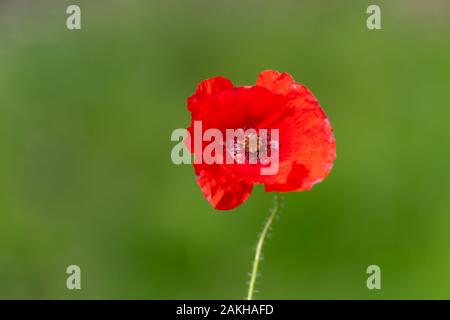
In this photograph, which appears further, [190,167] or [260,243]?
[190,167]

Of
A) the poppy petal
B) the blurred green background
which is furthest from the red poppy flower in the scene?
the blurred green background

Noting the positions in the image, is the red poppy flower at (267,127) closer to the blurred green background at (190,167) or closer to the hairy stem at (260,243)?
the hairy stem at (260,243)

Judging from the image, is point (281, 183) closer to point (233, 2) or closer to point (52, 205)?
point (52, 205)

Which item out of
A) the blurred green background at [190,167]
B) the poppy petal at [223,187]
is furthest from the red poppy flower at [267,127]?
the blurred green background at [190,167]

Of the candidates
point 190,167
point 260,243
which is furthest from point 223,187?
point 190,167

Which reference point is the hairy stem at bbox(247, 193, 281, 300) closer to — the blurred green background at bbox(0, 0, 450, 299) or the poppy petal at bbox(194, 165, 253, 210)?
the poppy petal at bbox(194, 165, 253, 210)

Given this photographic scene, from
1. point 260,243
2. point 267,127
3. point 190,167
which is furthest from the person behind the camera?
point 190,167

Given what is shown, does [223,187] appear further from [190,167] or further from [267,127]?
[190,167]

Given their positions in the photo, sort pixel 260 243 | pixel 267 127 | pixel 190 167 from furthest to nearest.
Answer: pixel 190 167 < pixel 267 127 < pixel 260 243

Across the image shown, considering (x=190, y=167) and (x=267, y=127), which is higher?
(x=267, y=127)
